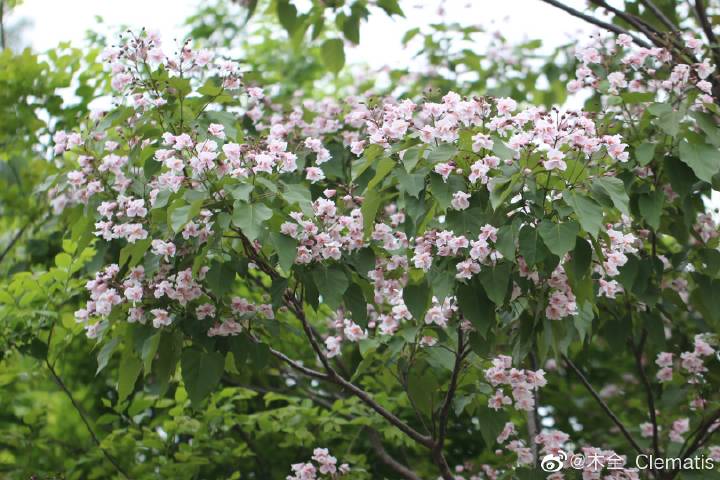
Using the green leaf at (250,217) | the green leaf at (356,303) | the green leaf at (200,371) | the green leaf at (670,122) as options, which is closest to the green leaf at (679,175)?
the green leaf at (670,122)

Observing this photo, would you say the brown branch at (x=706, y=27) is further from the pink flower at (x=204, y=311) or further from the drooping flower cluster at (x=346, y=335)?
the pink flower at (x=204, y=311)

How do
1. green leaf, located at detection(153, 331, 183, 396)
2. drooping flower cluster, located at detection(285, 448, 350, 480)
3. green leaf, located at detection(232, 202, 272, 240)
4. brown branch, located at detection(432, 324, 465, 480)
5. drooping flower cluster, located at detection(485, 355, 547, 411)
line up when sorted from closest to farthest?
green leaf, located at detection(232, 202, 272, 240) → green leaf, located at detection(153, 331, 183, 396) → brown branch, located at detection(432, 324, 465, 480) → drooping flower cluster, located at detection(485, 355, 547, 411) → drooping flower cluster, located at detection(285, 448, 350, 480)

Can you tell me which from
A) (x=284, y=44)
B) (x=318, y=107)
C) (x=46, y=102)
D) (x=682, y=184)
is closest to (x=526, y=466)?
(x=682, y=184)

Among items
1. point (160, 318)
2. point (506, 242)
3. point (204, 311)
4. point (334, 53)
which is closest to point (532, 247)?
point (506, 242)

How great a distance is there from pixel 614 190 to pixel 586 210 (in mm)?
144

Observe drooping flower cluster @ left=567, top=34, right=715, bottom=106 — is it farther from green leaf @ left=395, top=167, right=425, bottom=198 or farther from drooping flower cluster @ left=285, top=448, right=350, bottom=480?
drooping flower cluster @ left=285, top=448, right=350, bottom=480

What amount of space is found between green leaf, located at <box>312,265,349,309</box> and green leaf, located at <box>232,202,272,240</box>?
299 mm

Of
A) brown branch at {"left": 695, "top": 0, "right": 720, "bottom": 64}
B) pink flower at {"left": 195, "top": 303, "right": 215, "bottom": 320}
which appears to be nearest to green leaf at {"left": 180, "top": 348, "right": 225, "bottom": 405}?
pink flower at {"left": 195, "top": 303, "right": 215, "bottom": 320}

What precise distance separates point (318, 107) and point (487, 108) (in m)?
1.66

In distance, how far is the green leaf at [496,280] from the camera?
2586mm

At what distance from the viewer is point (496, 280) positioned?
2623 millimetres

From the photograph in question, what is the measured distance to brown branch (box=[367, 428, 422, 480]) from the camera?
3.97 meters

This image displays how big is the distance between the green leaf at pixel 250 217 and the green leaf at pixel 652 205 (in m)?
1.27

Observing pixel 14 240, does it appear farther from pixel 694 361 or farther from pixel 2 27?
pixel 694 361
